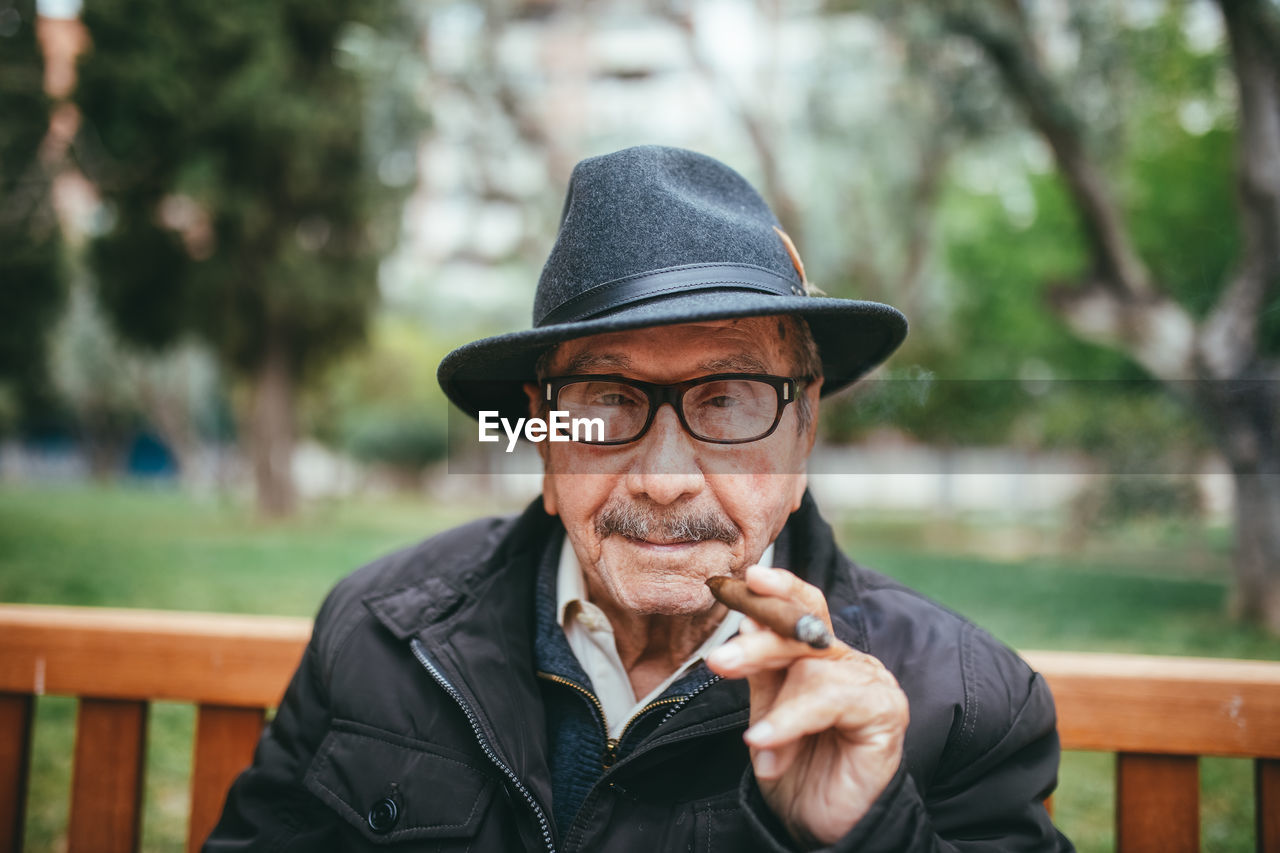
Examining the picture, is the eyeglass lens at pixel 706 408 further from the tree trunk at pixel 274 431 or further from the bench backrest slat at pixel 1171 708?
the tree trunk at pixel 274 431

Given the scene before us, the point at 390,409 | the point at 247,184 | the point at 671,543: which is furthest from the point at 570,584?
the point at 390,409

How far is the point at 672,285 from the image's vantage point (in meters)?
1.40

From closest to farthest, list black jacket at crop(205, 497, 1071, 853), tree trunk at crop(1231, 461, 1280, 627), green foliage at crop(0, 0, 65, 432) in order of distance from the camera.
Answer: black jacket at crop(205, 497, 1071, 853), tree trunk at crop(1231, 461, 1280, 627), green foliage at crop(0, 0, 65, 432)

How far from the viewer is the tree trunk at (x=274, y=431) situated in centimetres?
1273

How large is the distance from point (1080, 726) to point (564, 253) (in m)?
1.43

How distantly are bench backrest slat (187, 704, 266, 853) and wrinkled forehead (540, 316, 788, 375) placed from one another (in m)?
1.19

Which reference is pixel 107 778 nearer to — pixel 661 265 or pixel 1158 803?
pixel 661 265

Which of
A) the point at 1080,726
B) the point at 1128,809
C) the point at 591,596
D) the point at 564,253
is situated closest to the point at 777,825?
the point at 591,596

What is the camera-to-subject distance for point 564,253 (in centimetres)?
155

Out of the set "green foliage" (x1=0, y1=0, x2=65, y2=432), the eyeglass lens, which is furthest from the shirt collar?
"green foliage" (x1=0, y1=0, x2=65, y2=432)

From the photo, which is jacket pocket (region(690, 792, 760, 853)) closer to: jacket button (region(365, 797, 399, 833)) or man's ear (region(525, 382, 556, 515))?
jacket button (region(365, 797, 399, 833))

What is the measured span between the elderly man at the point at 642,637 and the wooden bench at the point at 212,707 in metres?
0.22

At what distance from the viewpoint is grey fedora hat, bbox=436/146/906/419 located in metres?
1.35

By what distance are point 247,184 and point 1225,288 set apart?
1154 centimetres
